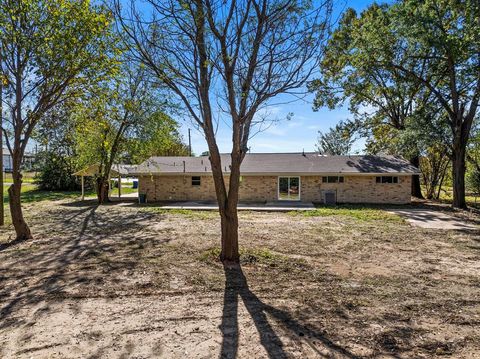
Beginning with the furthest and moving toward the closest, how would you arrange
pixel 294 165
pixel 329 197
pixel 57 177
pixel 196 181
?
pixel 57 177 → pixel 196 181 → pixel 294 165 → pixel 329 197

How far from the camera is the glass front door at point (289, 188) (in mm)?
19766

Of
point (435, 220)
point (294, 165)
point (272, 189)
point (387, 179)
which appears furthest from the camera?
point (294, 165)

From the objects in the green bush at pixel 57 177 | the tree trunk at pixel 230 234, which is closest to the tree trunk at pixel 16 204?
the tree trunk at pixel 230 234

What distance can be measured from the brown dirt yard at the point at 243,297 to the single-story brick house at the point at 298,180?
9.65m

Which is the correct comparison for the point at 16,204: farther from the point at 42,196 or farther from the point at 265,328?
the point at 42,196

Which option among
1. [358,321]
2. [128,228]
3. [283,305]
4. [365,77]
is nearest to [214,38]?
[283,305]

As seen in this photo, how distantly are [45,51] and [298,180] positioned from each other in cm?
1472

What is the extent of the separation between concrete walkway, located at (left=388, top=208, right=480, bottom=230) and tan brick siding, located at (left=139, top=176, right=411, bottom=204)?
3210 millimetres

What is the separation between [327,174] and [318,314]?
15399 mm

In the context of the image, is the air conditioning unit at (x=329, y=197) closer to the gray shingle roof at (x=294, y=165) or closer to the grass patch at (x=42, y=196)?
the gray shingle roof at (x=294, y=165)

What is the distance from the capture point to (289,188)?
19828mm

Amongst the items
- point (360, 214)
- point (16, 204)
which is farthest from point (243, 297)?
point (360, 214)

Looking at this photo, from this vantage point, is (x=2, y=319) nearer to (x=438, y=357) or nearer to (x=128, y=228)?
(x=438, y=357)

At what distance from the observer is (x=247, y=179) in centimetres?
2002
